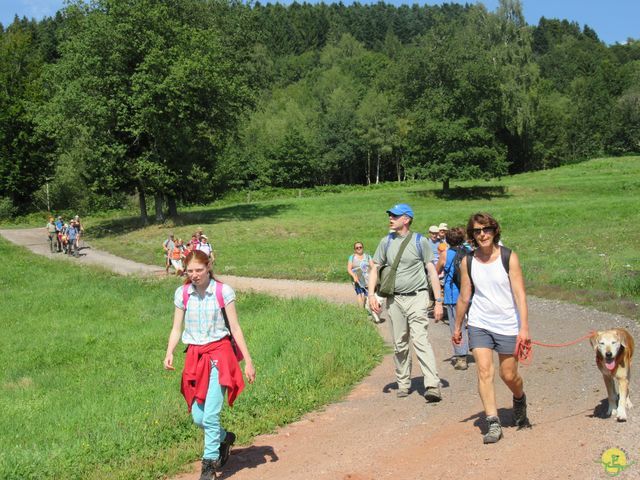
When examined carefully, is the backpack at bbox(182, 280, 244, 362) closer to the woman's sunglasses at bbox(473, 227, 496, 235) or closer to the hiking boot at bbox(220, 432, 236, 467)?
the hiking boot at bbox(220, 432, 236, 467)

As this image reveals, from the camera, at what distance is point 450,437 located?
6289 millimetres

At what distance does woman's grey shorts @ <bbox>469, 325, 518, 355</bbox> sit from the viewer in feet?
19.6

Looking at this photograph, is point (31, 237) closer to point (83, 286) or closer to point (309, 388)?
point (83, 286)

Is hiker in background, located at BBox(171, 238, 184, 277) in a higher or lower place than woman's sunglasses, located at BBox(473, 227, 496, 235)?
lower

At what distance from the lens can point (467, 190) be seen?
2072 inches

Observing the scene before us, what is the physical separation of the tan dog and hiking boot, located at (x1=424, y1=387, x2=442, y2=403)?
1.81 metres

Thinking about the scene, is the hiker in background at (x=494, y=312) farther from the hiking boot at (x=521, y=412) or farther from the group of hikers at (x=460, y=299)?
the hiking boot at (x=521, y=412)

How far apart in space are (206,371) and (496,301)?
262 cm

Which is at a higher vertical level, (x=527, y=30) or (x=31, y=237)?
(x=527, y=30)

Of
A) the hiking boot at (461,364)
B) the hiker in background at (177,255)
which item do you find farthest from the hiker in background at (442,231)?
the hiker in background at (177,255)

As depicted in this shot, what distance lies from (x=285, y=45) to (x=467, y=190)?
11815 cm

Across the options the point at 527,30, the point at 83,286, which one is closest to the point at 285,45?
the point at 527,30

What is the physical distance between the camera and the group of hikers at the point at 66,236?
3161 cm

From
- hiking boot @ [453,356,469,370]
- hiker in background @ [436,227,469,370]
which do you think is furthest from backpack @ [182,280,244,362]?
hiker in background @ [436,227,469,370]
